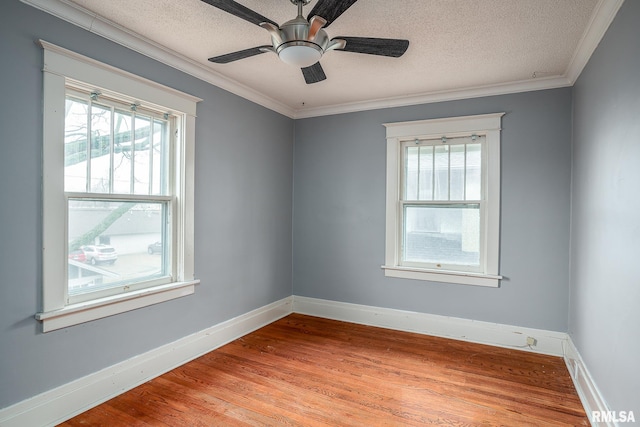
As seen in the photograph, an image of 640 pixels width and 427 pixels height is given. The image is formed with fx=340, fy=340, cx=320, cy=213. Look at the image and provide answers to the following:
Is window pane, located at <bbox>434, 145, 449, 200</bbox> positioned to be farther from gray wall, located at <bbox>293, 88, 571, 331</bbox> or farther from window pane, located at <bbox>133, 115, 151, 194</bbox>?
window pane, located at <bbox>133, 115, 151, 194</bbox>

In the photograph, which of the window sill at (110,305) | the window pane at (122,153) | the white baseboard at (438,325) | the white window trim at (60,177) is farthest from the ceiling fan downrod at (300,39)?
the white baseboard at (438,325)

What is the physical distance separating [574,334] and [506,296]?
644mm

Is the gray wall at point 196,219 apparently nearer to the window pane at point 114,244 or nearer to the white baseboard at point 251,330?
the white baseboard at point 251,330

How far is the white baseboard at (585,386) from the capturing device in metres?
2.10

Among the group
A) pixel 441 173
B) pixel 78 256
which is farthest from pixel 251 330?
pixel 441 173

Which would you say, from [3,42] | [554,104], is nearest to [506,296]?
[554,104]

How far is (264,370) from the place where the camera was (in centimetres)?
293

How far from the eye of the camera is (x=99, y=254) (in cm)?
249

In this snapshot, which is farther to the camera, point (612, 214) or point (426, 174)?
point (426, 174)

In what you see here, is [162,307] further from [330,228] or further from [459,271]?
[459,271]

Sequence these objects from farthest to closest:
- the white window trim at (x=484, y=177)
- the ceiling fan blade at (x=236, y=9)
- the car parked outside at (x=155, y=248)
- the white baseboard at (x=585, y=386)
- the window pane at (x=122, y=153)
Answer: the white window trim at (x=484, y=177)
the car parked outside at (x=155, y=248)
the window pane at (x=122, y=153)
the white baseboard at (x=585, y=386)
the ceiling fan blade at (x=236, y=9)

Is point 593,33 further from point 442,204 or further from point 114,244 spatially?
point 114,244

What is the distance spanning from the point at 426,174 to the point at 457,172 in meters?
0.33

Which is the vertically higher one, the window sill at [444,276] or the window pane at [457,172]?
the window pane at [457,172]
